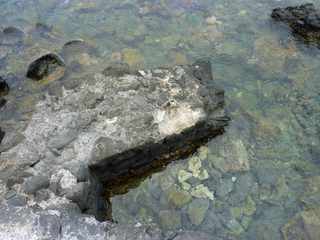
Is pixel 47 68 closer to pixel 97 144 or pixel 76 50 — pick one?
pixel 76 50

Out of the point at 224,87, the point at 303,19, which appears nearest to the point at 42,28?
the point at 224,87

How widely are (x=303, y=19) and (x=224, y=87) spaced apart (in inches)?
95.6

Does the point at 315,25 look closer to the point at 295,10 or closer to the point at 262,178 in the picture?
the point at 295,10

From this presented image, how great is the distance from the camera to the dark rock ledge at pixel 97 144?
4.54m

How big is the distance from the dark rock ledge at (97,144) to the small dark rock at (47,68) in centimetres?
118

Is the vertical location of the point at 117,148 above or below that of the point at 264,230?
above

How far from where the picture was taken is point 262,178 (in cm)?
580

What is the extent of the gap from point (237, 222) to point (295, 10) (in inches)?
196

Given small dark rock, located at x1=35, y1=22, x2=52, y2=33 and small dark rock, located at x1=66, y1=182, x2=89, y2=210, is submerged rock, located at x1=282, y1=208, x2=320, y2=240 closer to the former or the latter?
small dark rock, located at x1=66, y1=182, x2=89, y2=210

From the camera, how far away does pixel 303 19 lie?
8.14 m

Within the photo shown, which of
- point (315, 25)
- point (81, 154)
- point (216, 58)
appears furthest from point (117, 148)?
point (315, 25)

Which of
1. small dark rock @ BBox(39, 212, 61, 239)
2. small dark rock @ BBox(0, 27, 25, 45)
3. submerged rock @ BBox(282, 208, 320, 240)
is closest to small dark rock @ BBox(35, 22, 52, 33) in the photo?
small dark rock @ BBox(0, 27, 25, 45)

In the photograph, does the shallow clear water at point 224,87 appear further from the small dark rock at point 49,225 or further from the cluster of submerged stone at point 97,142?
the small dark rock at point 49,225

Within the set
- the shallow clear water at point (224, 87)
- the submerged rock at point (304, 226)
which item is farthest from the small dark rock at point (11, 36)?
the submerged rock at point (304, 226)
